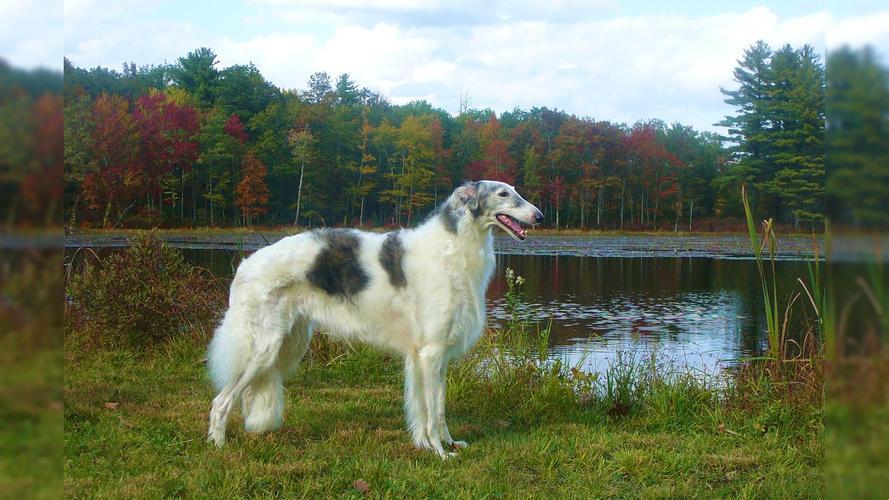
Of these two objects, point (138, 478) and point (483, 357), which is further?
point (483, 357)

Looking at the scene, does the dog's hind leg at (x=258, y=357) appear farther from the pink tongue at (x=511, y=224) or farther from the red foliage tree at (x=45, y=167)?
the red foliage tree at (x=45, y=167)

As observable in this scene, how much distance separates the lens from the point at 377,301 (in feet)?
18.8

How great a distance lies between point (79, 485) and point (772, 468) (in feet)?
14.3

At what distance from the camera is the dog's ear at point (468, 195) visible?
5.75m

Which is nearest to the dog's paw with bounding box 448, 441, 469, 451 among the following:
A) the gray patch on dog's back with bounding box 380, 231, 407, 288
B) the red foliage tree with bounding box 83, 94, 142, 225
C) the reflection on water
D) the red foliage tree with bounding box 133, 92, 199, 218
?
the gray patch on dog's back with bounding box 380, 231, 407, 288

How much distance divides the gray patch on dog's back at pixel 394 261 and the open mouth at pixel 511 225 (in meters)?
0.79

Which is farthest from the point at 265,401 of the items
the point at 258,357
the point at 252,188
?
the point at 252,188

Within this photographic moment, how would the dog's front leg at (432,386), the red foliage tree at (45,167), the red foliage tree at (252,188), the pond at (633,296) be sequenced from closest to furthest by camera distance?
the red foliage tree at (45,167)
the dog's front leg at (432,386)
the pond at (633,296)
the red foliage tree at (252,188)

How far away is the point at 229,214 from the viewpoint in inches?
958

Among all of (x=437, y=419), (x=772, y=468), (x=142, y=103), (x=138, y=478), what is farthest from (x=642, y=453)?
(x=142, y=103)

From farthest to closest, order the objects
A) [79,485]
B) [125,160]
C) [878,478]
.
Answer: [125,160]
[79,485]
[878,478]

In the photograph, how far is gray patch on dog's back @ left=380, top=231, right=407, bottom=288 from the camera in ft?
18.9

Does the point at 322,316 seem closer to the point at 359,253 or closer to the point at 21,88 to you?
the point at 359,253

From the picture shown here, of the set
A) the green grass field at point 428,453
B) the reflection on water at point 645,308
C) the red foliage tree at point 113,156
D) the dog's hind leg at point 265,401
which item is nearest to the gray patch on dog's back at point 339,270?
the dog's hind leg at point 265,401
